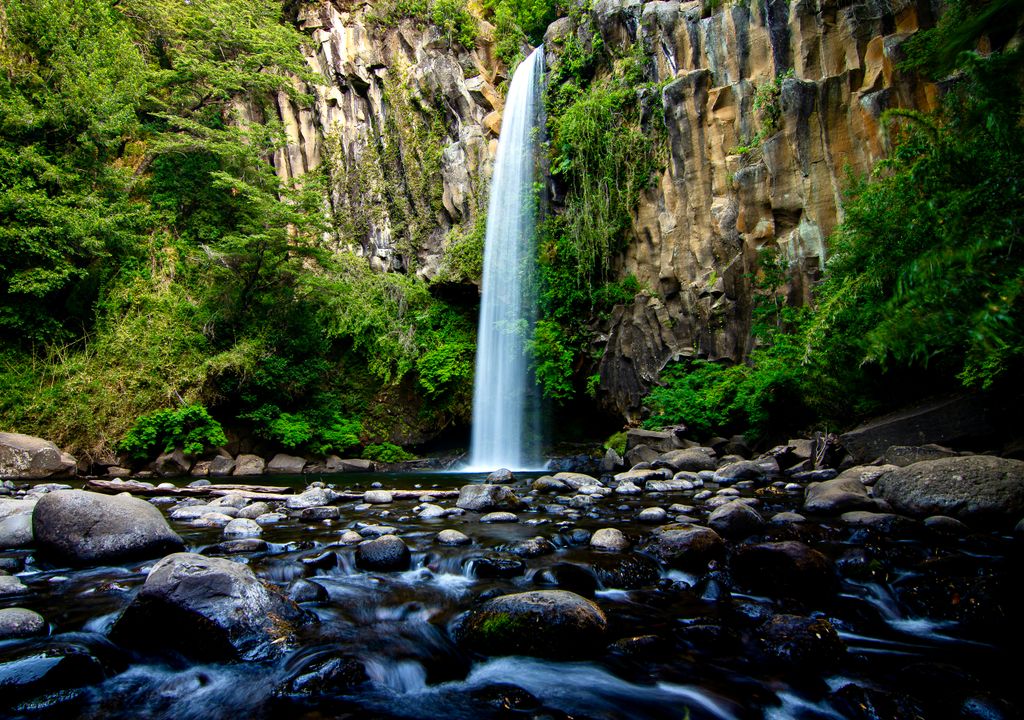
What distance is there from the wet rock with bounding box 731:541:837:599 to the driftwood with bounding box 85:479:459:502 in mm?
5912

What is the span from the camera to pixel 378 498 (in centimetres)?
888

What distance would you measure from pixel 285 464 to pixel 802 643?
15.5 metres

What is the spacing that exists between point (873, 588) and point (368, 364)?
55.9 feet

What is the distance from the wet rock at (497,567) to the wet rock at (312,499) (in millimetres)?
4315

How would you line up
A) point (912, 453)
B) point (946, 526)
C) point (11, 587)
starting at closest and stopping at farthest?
1. point (11, 587)
2. point (946, 526)
3. point (912, 453)

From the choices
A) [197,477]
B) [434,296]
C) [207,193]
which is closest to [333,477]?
[197,477]

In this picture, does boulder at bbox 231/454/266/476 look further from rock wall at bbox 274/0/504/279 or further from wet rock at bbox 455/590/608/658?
wet rock at bbox 455/590/608/658

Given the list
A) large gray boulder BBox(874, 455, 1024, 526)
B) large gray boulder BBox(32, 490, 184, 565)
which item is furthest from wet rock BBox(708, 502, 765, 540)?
large gray boulder BBox(32, 490, 184, 565)

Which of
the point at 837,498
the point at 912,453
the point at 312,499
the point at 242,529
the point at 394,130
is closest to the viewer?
the point at 242,529

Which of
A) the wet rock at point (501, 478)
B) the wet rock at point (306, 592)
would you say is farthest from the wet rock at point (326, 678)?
the wet rock at point (501, 478)

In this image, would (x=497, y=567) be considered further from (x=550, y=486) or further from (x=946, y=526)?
(x=550, y=486)

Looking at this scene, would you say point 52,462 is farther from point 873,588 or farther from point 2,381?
point 873,588

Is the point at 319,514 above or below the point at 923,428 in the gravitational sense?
below

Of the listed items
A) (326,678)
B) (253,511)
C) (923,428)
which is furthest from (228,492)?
(923,428)
